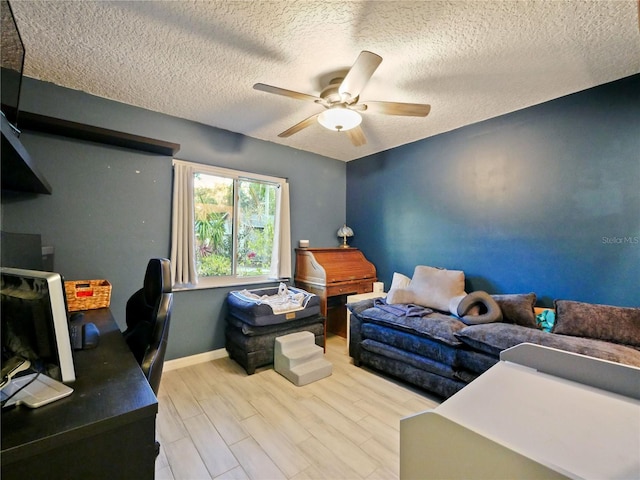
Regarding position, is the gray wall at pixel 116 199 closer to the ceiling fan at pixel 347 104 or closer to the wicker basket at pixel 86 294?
the wicker basket at pixel 86 294

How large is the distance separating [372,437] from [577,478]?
1.60 metres

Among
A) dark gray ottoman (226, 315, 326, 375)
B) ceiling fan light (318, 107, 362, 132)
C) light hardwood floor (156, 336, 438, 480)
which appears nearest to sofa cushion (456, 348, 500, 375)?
light hardwood floor (156, 336, 438, 480)

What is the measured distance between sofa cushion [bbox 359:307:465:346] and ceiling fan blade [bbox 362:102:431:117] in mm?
1668

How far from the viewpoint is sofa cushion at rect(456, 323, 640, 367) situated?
1.62 m

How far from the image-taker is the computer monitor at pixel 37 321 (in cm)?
75

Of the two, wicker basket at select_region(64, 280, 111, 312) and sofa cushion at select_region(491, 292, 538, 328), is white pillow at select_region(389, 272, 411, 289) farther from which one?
wicker basket at select_region(64, 280, 111, 312)

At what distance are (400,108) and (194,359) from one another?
3.07m

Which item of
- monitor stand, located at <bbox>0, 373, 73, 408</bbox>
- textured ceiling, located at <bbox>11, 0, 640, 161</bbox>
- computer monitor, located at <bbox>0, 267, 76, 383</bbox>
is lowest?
monitor stand, located at <bbox>0, 373, 73, 408</bbox>

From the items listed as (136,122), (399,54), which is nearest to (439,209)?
(399,54)

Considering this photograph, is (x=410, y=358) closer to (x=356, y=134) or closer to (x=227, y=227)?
(x=356, y=134)

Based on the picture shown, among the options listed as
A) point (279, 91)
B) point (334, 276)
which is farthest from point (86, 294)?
point (334, 276)

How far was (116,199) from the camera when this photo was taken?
2.54m

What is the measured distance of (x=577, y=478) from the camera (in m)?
0.49

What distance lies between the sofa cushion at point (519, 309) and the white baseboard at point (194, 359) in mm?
2832
